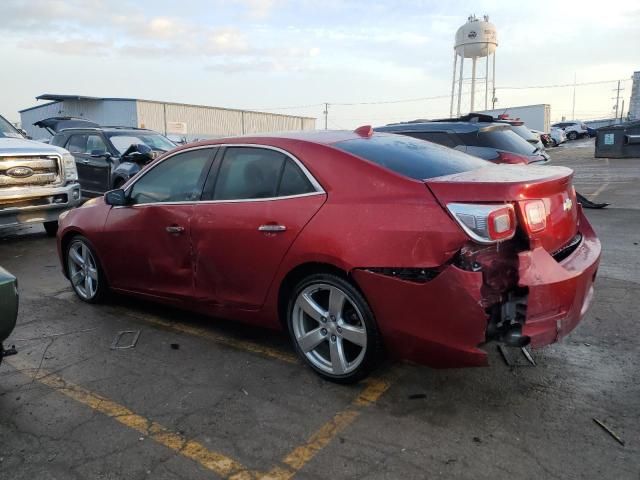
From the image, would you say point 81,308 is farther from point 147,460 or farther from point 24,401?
point 147,460

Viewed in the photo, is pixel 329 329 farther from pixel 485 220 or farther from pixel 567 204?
pixel 567 204

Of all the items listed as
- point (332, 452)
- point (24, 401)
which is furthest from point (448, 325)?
point (24, 401)

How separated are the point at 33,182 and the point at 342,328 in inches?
244

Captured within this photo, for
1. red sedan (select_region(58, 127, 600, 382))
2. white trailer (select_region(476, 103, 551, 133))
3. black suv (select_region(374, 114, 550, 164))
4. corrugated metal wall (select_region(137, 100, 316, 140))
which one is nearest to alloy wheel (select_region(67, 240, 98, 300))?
red sedan (select_region(58, 127, 600, 382))

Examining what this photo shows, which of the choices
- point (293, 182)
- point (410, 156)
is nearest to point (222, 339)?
point (293, 182)

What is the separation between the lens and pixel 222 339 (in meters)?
4.19

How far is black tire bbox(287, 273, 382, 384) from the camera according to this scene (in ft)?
10.3

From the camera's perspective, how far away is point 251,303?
371 cm

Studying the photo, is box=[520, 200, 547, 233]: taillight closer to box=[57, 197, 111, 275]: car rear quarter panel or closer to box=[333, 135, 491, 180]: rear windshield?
box=[333, 135, 491, 180]: rear windshield

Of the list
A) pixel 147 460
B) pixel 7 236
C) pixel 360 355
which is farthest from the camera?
pixel 7 236

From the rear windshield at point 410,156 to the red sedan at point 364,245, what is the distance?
0.06ft

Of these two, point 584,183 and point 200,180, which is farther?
point 584,183

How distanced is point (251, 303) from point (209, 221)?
659 mm

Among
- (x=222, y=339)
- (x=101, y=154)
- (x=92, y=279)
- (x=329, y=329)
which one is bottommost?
(x=222, y=339)
